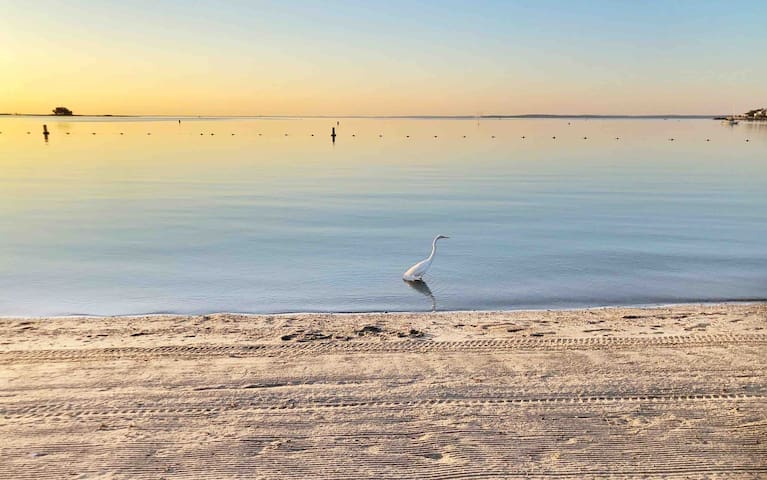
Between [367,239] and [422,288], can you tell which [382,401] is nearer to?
[422,288]

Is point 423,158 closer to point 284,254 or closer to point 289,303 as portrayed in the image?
point 284,254

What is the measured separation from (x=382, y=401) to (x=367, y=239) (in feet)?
39.2

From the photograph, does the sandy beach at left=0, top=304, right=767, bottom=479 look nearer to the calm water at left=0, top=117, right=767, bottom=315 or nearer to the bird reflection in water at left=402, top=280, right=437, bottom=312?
the bird reflection in water at left=402, top=280, right=437, bottom=312

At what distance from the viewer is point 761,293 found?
1246 cm

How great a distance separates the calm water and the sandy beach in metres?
3.07

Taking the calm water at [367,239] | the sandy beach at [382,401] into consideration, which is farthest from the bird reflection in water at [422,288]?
the sandy beach at [382,401]

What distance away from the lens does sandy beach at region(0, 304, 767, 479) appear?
17.1 feet

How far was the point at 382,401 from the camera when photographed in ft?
20.8

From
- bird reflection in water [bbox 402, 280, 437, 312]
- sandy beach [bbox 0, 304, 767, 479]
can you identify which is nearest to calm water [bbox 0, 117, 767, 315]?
bird reflection in water [bbox 402, 280, 437, 312]

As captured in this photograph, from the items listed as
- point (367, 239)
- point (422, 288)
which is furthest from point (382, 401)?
point (367, 239)

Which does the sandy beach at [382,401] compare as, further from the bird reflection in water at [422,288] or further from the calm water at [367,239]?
the calm water at [367,239]

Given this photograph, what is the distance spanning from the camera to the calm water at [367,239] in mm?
12391

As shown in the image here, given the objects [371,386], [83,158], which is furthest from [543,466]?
[83,158]

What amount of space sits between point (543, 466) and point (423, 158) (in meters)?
45.7
